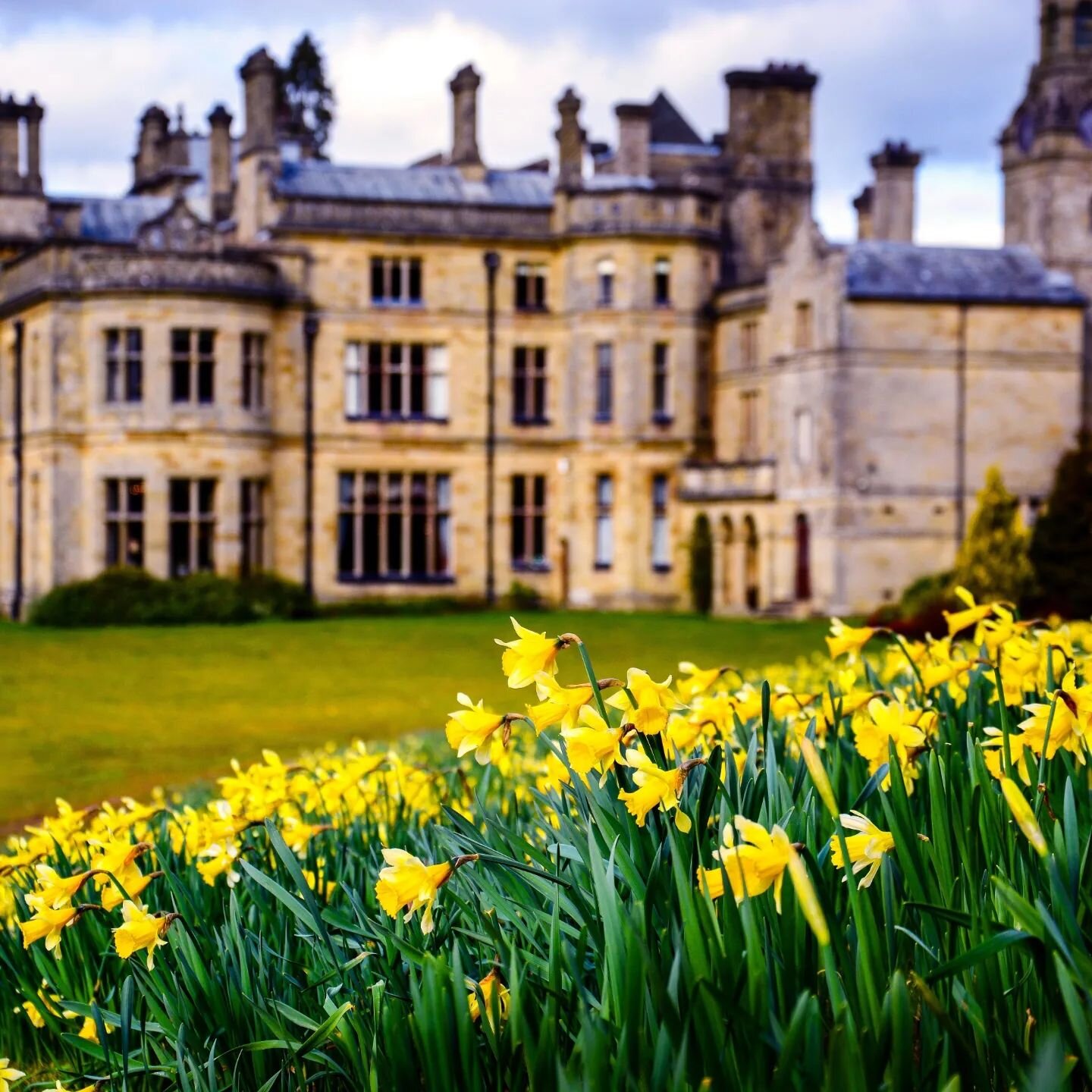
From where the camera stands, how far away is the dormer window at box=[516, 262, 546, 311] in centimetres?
4262

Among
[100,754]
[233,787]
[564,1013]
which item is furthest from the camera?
[100,754]

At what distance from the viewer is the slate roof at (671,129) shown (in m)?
69.8

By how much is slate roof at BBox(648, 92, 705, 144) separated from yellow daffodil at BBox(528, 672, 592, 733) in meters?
66.6

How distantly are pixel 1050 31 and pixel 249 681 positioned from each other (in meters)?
25.5

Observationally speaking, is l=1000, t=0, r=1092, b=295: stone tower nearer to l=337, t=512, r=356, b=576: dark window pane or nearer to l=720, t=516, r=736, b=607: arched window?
l=720, t=516, r=736, b=607: arched window

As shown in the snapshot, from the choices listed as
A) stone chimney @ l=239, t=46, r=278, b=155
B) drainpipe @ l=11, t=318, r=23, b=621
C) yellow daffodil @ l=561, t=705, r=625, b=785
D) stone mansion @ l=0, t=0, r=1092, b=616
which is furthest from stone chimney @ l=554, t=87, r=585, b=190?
yellow daffodil @ l=561, t=705, r=625, b=785

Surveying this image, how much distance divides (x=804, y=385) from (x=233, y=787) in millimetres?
32469

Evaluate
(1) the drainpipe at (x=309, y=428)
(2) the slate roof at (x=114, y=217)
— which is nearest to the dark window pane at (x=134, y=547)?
(1) the drainpipe at (x=309, y=428)

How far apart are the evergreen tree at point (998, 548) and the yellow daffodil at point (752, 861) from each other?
28.5 m

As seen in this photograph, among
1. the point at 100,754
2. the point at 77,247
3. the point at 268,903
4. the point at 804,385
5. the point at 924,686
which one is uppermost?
the point at 77,247

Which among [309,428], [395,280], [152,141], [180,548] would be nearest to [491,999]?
[180,548]

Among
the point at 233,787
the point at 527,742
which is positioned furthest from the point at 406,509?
the point at 233,787

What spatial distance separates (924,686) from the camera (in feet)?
19.8

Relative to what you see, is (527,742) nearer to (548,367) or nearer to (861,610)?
(861,610)
